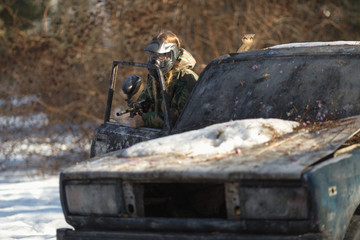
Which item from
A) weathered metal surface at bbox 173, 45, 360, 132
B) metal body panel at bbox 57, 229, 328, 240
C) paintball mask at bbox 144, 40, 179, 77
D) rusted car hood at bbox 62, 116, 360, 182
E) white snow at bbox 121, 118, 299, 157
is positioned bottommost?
metal body panel at bbox 57, 229, 328, 240

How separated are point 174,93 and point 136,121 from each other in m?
0.54

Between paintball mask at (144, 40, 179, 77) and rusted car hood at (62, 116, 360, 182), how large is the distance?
1599mm

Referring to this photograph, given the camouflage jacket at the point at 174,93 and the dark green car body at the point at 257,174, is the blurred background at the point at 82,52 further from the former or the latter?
the dark green car body at the point at 257,174

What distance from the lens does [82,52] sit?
11367mm

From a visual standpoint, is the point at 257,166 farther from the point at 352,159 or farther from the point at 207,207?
the point at 207,207

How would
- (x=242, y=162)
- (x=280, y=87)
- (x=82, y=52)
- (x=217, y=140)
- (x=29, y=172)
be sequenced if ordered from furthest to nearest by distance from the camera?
(x=82, y=52), (x=29, y=172), (x=280, y=87), (x=217, y=140), (x=242, y=162)

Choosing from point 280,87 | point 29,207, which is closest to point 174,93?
point 280,87

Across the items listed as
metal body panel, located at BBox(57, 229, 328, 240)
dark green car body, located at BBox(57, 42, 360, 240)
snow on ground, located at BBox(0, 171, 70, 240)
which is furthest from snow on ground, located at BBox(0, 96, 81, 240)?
metal body panel, located at BBox(57, 229, 328, 240)

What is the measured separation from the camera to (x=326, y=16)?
1226 centimetres

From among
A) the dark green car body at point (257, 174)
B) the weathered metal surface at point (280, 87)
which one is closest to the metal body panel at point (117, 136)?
the dark green car body at point (257, 174)

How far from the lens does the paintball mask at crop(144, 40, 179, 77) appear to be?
5211 mm

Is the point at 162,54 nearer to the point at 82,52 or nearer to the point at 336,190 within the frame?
the point at 336,190

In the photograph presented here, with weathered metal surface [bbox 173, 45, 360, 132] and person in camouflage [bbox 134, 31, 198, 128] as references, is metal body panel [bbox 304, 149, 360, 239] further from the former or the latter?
person in camouflage [bbox 134, 31, 198, 128]

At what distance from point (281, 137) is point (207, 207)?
64cm
